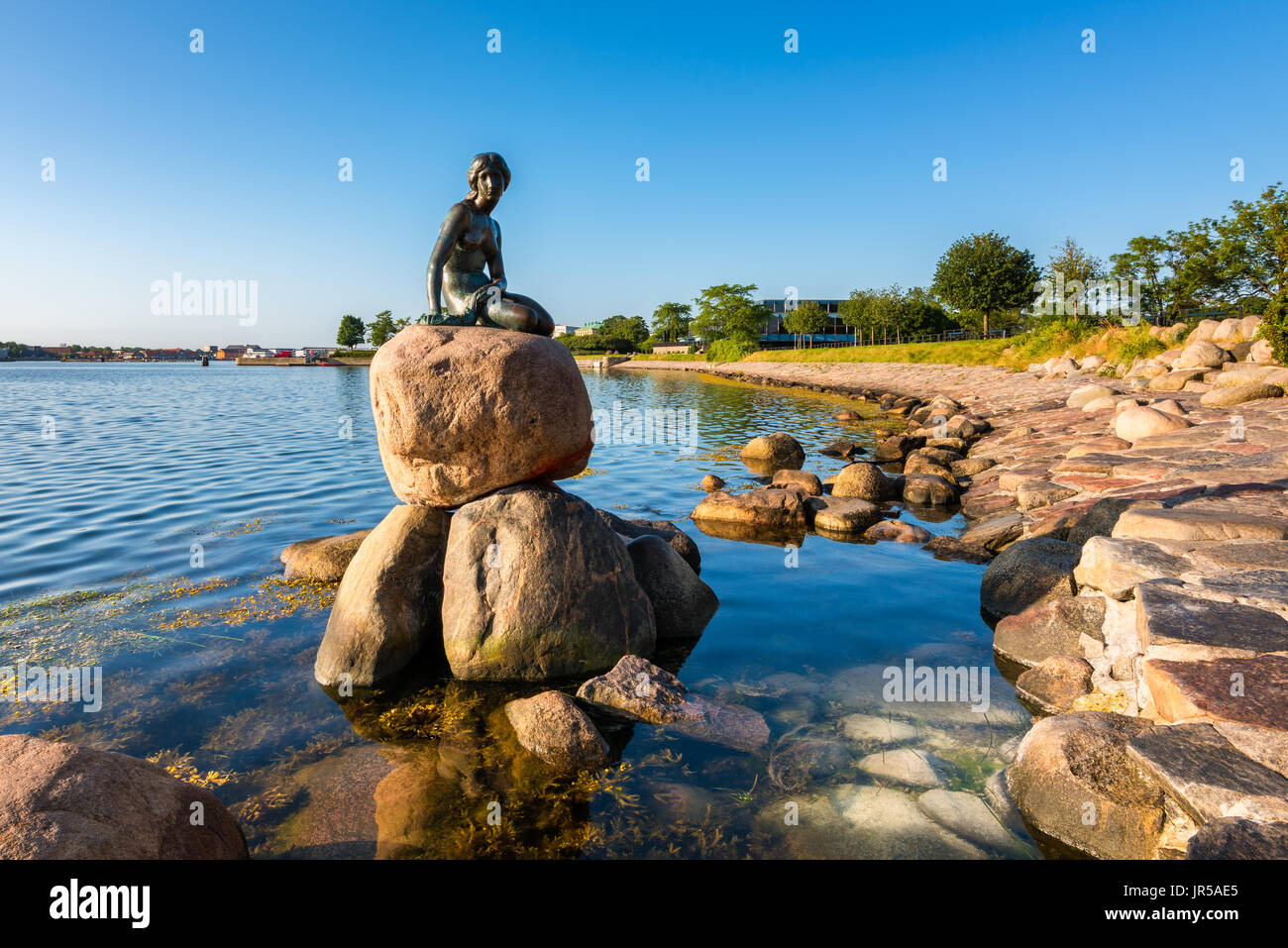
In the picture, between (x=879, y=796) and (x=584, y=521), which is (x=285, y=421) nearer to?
(x=584, y=521)

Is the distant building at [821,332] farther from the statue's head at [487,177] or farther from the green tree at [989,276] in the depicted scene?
the statue's head at [487,177]

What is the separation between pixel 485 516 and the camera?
6691 millimetres

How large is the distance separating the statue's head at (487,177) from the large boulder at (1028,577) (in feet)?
25.7

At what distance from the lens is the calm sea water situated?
14.5ft

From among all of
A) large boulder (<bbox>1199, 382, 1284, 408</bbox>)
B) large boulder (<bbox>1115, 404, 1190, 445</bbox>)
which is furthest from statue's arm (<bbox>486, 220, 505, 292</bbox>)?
large boulder (<bbox>1199, 382, 1284, 408</bbox>)

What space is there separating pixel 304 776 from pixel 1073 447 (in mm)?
15533

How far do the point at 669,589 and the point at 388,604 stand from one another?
3.19m

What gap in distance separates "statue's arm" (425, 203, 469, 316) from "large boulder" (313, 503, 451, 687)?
8.11 ft

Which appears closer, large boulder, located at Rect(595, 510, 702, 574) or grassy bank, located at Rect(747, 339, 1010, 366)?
large boulder, located at Rect(595, 510, 702, 574)

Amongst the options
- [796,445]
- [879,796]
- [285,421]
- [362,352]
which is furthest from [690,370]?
[362,352]

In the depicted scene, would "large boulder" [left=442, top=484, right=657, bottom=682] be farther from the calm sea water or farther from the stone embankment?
the stone embankment

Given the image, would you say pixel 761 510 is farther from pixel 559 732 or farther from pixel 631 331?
pixel 631 331

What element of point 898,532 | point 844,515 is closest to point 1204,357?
point 898,532
